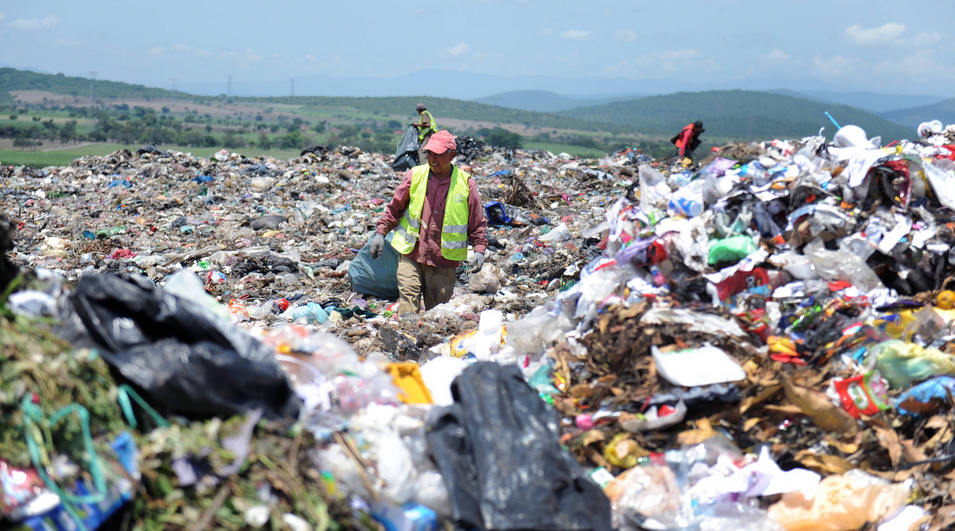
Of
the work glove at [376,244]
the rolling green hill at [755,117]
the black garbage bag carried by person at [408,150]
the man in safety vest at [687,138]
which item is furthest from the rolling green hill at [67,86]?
the work glove at [376,244]

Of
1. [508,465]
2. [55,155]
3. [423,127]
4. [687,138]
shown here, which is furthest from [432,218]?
[55,155]

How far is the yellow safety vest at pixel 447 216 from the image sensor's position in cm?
469

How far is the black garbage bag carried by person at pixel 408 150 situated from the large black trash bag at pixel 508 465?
28.7 feet

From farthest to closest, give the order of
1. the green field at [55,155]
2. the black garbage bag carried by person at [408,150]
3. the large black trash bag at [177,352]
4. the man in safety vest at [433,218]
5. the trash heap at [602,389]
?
1. the green field at [55,155]
2. the black garbage bag carried by person at [408,150]
3. the man in safety vest at [433,218]
4. the large black trash bag at [177,352]
5. the trash heap at [602,389]

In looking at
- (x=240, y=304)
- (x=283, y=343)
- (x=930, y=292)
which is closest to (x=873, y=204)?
(x=930, y=292)

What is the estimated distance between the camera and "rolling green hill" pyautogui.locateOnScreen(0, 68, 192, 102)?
5207 inches

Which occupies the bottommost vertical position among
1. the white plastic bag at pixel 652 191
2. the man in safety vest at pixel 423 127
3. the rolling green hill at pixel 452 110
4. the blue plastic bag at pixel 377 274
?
the blue plastic bag at pixel 377 274

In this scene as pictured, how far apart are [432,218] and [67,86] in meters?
162

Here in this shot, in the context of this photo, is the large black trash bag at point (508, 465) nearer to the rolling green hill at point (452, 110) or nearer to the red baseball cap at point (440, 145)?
the red baseball cap at point (440, 145)

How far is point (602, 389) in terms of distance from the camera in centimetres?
273

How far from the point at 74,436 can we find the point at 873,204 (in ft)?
11.5

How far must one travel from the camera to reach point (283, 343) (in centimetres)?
255

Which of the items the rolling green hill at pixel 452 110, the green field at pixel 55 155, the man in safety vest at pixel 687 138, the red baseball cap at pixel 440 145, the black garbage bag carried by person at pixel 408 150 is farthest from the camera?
the rolling green hill at pixel 452 110

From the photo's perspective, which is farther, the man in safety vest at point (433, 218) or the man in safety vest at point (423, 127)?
the man in safety vest at point (423, 127)
